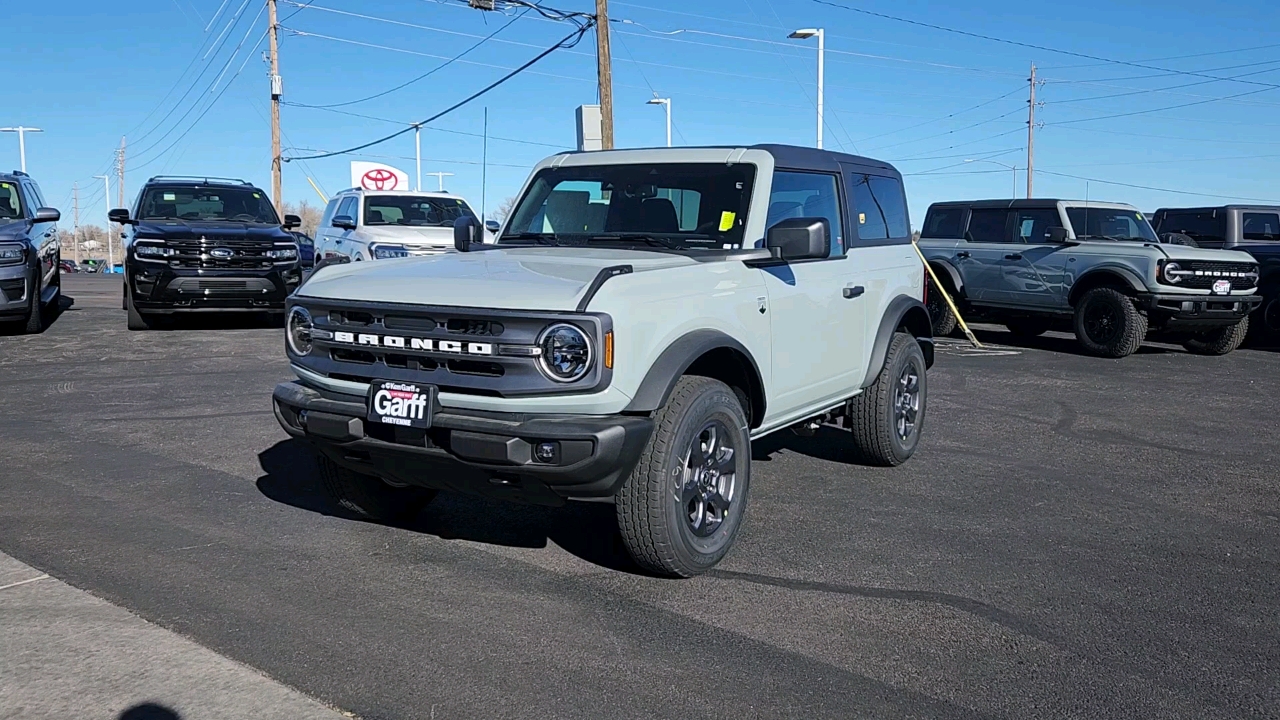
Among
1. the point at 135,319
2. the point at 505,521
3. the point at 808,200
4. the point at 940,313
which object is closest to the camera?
the point at 505,521

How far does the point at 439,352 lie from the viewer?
13.7 feet

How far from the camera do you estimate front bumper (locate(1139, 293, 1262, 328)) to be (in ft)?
40.2

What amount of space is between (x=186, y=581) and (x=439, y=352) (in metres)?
1.40

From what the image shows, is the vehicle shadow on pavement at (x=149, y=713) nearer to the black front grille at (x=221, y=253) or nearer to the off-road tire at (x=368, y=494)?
the off-road tire at (x=368, y=494)

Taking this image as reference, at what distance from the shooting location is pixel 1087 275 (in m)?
13.0

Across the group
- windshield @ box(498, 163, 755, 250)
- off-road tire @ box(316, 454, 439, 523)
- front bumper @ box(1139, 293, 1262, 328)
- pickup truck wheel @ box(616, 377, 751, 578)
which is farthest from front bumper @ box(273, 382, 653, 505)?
front bumper @ box(1139, 293, 1262, 328)

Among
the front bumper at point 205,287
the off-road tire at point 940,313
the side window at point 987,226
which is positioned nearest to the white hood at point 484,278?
the front bumper at point 205,287

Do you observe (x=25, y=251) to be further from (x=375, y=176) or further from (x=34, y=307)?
(x=375, y=176)

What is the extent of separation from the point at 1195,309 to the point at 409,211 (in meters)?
10.4

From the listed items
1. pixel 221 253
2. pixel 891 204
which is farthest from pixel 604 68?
pixel 891 204

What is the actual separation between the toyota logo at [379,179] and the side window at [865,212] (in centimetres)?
3676

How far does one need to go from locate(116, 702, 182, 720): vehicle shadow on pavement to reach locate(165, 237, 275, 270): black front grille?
33.5 ft

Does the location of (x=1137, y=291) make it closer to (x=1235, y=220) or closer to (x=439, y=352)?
(x=1235, y=220)

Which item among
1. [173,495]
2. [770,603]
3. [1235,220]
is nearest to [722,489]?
[770,603]
